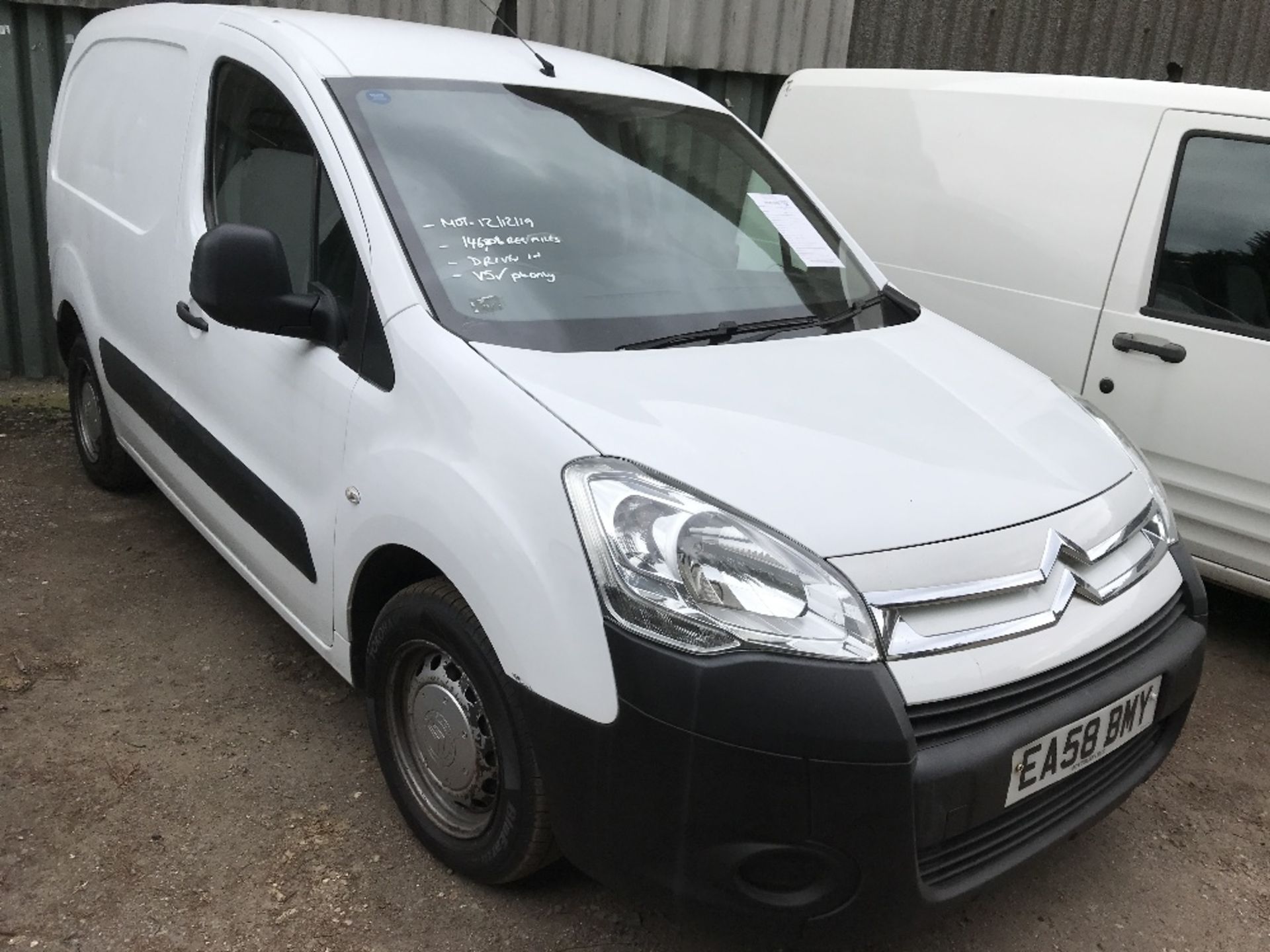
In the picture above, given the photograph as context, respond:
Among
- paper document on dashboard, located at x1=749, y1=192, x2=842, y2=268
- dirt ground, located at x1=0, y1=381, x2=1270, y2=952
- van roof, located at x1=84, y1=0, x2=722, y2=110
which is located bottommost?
dirt ground, located at x1=0, y1=381, x2=1270, y2=952

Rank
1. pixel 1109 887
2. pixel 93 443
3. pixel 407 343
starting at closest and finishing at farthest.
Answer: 1. pixel 407 343
2. pixel 1109 887
3. pixel 93 443

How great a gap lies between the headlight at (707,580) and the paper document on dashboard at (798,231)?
4.34 ft

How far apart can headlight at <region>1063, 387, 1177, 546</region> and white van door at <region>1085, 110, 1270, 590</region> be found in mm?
1006

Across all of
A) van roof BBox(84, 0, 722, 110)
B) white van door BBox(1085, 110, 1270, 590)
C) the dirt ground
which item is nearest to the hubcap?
the dirt ground

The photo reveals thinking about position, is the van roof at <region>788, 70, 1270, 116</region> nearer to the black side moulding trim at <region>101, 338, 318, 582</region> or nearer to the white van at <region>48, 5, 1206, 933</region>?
the white van at <region>48, 5, 1206, 933</region>

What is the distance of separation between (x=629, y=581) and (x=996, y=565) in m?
0.67

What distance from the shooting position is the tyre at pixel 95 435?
4176 mm

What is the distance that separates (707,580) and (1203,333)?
245 centimetres

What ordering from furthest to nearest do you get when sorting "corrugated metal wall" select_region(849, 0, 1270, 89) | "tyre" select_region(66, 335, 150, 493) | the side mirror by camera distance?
"corrugated metal wall" select_region(849, 0, 1270, 89)
"tyre" select_region(66, 335, 150, 493)
the side mirror

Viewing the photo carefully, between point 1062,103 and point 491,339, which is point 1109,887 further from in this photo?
point 1062,103

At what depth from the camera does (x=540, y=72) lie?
302 cm

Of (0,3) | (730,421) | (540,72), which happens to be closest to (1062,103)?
(540,72)

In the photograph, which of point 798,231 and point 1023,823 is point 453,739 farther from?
point 798,231

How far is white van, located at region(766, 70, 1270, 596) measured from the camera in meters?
3.52
